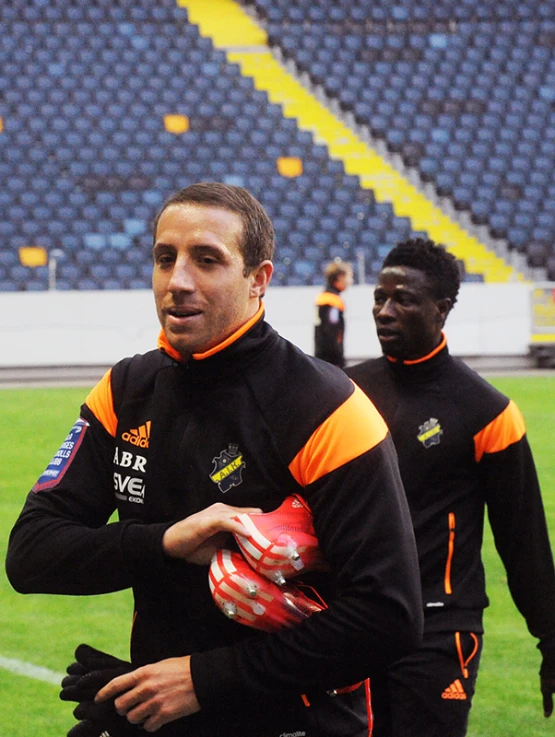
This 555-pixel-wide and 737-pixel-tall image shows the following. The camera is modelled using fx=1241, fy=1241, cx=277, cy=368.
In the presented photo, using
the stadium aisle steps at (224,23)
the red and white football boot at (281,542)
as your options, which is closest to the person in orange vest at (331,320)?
the red and white football boot at (281,542)

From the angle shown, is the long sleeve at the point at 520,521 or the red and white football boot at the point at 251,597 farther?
the long sleeve at the point at 520,521

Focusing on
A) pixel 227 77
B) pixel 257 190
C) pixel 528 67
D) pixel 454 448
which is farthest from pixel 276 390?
pixel 528 67

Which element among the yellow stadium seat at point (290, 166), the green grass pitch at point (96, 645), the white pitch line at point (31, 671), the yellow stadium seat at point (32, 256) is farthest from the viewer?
the yellow stadium seat at point (290, 166)

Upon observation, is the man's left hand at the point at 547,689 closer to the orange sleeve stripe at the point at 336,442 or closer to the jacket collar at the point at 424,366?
the jacket collar at the point at 424,366

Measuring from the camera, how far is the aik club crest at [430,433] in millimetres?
3706

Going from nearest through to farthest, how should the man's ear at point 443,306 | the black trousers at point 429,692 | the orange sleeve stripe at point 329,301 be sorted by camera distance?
1. the black trousers at point 429,692
2. the man's ear at point 443,306
3. the orange sleeve stripe at point 329,301

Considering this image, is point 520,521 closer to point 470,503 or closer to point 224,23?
point 470,503

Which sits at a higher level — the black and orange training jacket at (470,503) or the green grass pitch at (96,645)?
the black and orange training jacket at (470,503)

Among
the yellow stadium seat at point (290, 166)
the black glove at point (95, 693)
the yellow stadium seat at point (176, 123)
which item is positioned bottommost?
the black glove at point (95, 693)

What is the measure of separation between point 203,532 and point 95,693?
39cm

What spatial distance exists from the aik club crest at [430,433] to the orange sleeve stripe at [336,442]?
4.89 feet

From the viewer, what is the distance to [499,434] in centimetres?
364

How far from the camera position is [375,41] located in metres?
26.9

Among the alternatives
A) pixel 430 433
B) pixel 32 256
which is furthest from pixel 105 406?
pixel 32 256
